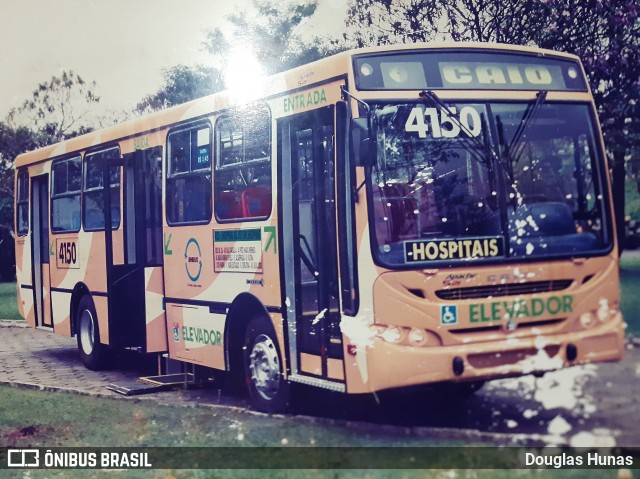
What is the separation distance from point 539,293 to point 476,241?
0.50 m

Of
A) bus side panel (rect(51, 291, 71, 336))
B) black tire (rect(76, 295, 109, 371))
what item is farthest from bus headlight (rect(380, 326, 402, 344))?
bus side panel (rect(51, 291, 71, 336))

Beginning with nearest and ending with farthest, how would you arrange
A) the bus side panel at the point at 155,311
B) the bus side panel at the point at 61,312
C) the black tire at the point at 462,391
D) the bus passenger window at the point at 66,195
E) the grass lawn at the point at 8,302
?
the black tire at the point at 462,391, the bus side panel at the point at 155,311, the bus passenger window at the point at 66,195, the bus side panel at the point at 61,312, the grass lawn at the point at 8,302

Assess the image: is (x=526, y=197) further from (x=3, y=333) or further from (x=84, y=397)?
(x=3, y=333)

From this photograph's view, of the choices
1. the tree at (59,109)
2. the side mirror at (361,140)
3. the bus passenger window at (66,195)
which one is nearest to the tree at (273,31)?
the side mirror at (361,140)

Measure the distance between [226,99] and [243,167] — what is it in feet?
1.94

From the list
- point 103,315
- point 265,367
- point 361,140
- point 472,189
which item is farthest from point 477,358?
point 103,315

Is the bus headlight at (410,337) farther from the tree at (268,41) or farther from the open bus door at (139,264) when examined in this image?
the open bus door at (139,264)

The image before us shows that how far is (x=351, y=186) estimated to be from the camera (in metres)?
6.35

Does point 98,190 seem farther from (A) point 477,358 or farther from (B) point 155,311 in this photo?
(A) point 477,358

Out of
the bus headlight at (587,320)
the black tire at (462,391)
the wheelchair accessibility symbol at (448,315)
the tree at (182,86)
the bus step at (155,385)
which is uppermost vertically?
the tree at (182,86)

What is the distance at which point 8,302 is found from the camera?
1337 cm

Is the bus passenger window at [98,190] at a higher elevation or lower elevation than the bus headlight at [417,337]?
higher

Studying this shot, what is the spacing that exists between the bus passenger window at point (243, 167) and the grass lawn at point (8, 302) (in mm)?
5198

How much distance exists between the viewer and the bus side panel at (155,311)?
895 centimetres
